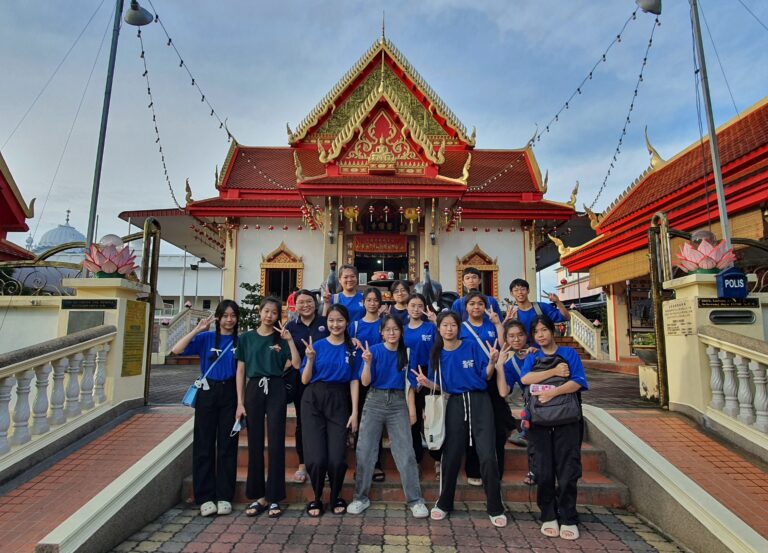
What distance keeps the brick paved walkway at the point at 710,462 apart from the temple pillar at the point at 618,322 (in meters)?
7.71

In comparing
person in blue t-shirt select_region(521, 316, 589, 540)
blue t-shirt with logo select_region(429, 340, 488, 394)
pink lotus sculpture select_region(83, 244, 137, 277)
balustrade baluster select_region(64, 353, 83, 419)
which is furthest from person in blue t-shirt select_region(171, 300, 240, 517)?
person in blue t-shirt select_region(521, 316, 589, 540)

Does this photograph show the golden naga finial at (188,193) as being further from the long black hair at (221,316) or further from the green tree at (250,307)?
the long black hair at (221,316)

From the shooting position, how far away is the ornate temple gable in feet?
49.8

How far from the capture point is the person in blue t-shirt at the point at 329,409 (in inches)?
136

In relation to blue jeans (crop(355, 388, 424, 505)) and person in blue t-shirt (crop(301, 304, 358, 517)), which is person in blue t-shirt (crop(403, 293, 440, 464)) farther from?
person in blue t-shirt (crop(301, 304, 358, 517))

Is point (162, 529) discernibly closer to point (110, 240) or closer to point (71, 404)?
point (71, 404)

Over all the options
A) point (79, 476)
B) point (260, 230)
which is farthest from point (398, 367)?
point (260, 230)

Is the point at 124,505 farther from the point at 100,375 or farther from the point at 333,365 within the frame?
the point at 100,375

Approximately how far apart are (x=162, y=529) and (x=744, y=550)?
12.3ft

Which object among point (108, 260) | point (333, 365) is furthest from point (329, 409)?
point (108, 260)

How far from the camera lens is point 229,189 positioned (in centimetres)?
1378

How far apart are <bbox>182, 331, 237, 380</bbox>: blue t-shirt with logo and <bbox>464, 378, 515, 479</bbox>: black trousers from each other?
2.01m

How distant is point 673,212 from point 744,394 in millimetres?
5474

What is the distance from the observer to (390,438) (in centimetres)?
353
